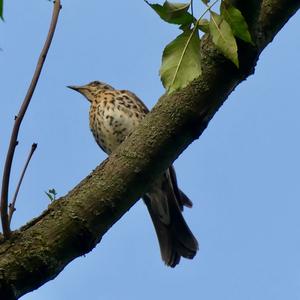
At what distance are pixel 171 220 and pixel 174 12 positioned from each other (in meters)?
4.59

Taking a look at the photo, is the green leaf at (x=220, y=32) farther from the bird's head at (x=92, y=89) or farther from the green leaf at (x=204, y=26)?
the bird's head at (x=92, y=89)

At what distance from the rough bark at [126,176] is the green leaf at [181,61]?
1.53 feet

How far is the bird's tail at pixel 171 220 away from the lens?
611 cm

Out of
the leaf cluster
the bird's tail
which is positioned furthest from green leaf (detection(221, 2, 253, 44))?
the bird's tail

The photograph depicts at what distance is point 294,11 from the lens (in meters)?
2.80

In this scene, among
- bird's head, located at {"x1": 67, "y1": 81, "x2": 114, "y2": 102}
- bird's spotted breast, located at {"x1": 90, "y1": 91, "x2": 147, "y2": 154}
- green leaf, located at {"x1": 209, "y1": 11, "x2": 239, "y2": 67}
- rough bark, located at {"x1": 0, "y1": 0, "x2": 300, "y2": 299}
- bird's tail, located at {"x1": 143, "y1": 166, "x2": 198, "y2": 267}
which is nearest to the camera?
green leaf, located at {"x1": 209, "y1": 11, "x2": 239, "y2": 67}

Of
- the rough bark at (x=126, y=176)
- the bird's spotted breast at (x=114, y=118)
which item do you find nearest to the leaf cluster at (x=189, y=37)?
the rough bark at (x=126, y=176)

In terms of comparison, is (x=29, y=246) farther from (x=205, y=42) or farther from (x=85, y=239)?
(x=205, y=42)

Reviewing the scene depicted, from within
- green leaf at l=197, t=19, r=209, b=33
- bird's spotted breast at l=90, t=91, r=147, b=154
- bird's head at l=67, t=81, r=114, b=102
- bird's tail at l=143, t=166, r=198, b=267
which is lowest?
green leaf at l=197, t=19, r=209, b=33

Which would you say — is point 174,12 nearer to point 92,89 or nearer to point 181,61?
point 181,61

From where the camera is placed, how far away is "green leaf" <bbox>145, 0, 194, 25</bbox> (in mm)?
2139

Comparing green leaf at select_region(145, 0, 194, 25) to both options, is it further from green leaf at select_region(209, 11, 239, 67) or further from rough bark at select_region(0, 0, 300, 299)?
rough bark at select_region(0, 0, 300, 299)

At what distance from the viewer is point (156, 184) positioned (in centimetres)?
590

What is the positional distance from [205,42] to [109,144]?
4657mm
